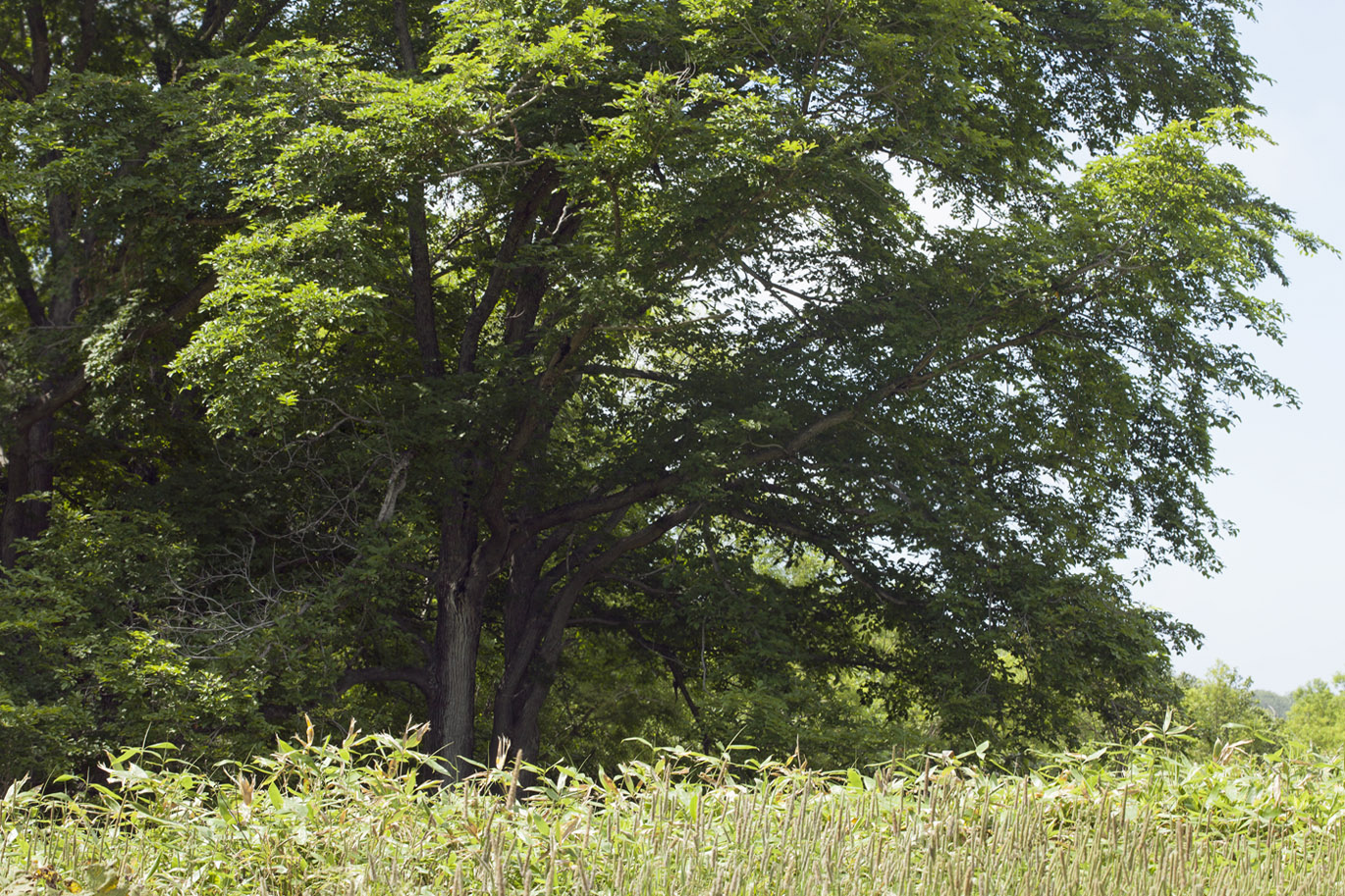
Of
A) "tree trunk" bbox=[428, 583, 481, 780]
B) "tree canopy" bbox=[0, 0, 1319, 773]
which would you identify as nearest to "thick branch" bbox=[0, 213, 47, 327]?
"tree canopy" bbox=[0, 0, 1319, 773]

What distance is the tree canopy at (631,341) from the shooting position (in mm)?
11805

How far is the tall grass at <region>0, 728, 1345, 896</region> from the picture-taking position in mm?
3701

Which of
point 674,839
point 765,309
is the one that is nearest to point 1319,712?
point 765,309

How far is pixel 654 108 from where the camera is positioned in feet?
36.8

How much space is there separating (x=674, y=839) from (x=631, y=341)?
12.5m

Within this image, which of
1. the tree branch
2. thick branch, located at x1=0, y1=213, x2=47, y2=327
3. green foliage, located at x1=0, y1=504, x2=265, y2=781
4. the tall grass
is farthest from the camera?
thick branch, located at x1=0, y1=213, x2=47, y2=327

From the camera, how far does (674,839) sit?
4074 mm

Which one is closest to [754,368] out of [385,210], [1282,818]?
[385,210]

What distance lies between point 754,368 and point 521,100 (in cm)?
417

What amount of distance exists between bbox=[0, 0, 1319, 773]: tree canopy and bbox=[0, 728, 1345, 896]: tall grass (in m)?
6.95

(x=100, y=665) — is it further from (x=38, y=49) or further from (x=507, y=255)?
(x=38, y=49)

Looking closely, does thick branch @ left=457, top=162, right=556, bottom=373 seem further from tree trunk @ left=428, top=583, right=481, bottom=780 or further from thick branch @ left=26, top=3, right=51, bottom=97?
thick branch @ left=26, top=3, right=51, bottom=97

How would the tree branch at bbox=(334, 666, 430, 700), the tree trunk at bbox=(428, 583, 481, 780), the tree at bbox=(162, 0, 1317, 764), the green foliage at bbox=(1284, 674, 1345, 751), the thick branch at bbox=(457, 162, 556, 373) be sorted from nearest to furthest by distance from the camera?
1. the tree at bbox=(162, 0, 1317, 764)
2. the tree branch at bbox=(334, 666, 430, 700)
3. the tree trunk at bbox=(428, 583, 481, 780)
4. the thick branch at bbox=(457, 162, 556, 373)
5. the green foliage at bbox=(1284, 674, 1345, 751)

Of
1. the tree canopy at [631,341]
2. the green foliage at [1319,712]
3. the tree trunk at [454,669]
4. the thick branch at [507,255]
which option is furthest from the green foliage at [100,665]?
the green foliage at [1319,712]
